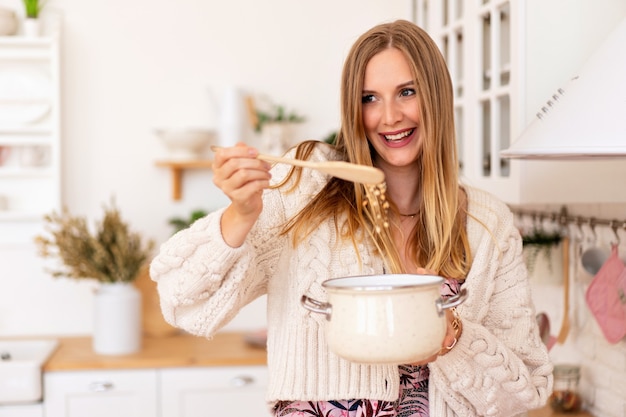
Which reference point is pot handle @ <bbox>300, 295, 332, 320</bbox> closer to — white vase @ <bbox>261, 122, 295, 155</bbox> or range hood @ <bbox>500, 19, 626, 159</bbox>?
range hood @ <bbox>500, 19, 626, 159</bbox>

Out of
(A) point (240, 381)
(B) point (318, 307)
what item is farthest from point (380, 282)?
(A) point (240, 381)

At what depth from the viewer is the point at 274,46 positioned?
3027 mm

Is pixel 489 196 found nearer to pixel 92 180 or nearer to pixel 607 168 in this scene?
pixel 607 168

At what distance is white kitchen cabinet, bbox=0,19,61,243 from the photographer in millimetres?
2840

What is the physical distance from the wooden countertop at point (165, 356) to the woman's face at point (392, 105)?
1375mm

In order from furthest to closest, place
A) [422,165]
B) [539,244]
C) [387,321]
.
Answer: [539,244], [422,165], [387,321]

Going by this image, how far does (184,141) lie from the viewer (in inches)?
113

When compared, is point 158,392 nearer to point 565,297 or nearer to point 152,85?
point 152,85

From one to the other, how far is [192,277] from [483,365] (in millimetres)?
477

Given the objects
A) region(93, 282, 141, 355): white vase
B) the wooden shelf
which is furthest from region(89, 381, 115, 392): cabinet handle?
the wooden shelf

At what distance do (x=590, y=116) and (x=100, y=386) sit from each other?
1833mm

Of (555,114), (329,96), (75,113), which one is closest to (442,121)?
(555,114)

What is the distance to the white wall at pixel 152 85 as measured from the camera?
9.71ft

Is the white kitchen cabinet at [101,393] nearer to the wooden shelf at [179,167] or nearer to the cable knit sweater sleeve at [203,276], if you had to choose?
the wooden shelf at [179,167]
